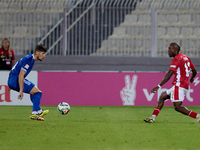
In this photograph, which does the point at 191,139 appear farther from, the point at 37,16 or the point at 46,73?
the point at 37,16

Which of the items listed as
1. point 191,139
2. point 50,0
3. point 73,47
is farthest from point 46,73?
point 191,139

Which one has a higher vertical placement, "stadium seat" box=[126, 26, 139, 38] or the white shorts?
"stadium seat" box=[126, 26, 139, 38]

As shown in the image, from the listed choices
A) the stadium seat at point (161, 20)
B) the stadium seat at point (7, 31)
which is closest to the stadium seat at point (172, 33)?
the stadium seat at point (161, 20)

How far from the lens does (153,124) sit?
22.3 ft

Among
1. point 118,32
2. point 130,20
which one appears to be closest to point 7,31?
point 118,32

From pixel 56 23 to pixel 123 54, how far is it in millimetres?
2480

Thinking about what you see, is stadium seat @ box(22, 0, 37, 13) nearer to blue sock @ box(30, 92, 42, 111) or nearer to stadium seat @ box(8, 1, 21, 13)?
stadium seat @ box(8, 1, 21, 13)

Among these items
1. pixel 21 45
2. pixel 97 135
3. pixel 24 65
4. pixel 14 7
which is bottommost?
pixel 97 135

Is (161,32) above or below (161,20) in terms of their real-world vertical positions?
below

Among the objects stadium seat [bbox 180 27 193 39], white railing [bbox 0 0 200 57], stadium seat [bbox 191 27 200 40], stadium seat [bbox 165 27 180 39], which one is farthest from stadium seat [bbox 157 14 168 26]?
stadium seat [bbox 191 27 200 40]

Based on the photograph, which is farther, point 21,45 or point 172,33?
point 172,33

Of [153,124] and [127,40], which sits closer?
[153,124]

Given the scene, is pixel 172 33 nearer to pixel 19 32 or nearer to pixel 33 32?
pixel 33 32

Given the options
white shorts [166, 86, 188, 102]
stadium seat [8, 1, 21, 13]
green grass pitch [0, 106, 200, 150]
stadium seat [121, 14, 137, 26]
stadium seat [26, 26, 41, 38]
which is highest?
stadium seat [8, 1, 21, 13]
